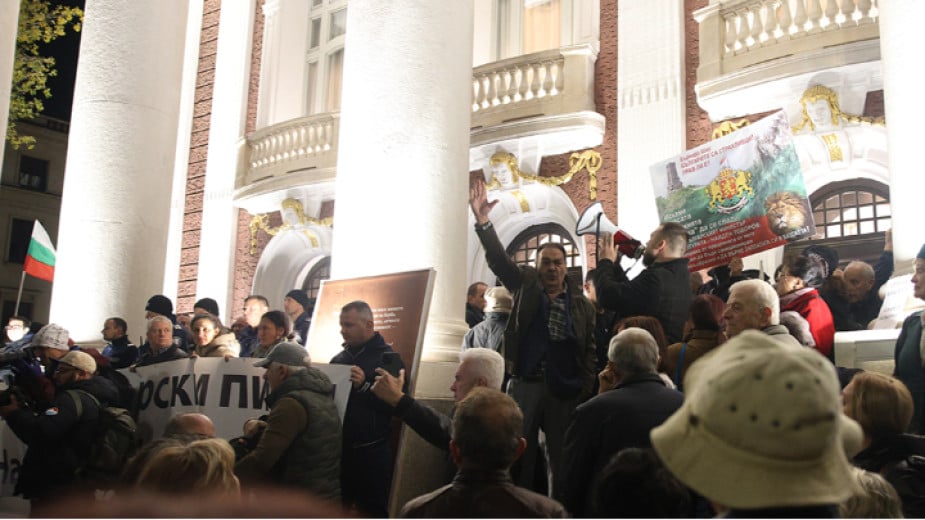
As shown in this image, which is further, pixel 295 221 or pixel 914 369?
pixel 295 221

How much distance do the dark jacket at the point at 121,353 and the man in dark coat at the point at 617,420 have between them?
198 inches

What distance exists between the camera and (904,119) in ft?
19.5

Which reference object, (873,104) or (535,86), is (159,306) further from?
(873,104)

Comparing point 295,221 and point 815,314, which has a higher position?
point 295,221

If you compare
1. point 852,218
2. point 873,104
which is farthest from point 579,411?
point 852,218

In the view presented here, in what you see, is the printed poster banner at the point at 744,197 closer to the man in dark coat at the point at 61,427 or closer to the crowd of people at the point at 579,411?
the crowd of people at the point at 579,411

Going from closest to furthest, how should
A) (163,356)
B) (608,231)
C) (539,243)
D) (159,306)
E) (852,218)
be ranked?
(608,231) → (163,356) → (159,306) → (852,218) → (539,243)

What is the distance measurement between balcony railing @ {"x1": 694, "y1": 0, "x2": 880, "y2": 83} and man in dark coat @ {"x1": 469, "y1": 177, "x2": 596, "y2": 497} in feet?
18.4

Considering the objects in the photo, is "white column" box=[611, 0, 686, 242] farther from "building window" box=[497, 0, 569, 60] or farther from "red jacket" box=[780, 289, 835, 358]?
"red jacket" box=[780, 289, 835, 358]

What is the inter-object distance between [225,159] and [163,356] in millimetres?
9789

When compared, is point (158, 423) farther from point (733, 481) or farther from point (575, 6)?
point (575, 6)

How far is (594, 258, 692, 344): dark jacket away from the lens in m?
5.21

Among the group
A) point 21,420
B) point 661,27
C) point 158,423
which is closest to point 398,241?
point 158,423

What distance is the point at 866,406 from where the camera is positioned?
3373 mm
